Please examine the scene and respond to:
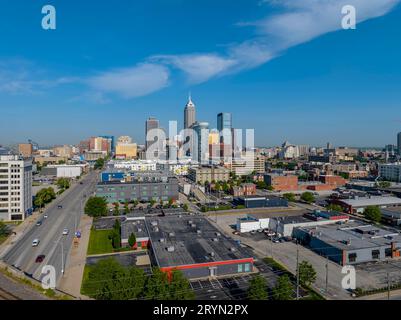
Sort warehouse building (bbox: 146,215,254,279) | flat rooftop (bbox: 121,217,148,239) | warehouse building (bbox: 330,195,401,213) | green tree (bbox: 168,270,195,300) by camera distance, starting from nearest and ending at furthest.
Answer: green tree (bbox: 168,270,195,300)
warehouse building (bbox: 146,215,254,279)
flat rooftop (bbox: 121,217,148,239)
warehouse building (bbox: 330,195,401,213)

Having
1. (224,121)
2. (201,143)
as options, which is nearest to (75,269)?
(201,143)

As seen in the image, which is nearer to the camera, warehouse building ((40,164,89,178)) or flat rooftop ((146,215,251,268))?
flat rooftop ((146,215,251,268))

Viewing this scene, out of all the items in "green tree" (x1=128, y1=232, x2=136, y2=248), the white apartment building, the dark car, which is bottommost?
the dark car

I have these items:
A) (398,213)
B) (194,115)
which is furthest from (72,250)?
(194,115)

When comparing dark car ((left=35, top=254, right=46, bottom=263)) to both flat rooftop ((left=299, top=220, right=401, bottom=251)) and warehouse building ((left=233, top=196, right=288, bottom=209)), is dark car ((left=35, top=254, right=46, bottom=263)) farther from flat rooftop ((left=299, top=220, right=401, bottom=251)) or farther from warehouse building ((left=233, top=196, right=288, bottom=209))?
warehouse building ((left=233, top=196, right=288, bottom=209))

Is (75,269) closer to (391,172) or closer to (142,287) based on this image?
(142,287)

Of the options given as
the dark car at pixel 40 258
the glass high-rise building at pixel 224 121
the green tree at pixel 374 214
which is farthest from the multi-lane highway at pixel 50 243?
the glass high-rise building at pixel 224 121

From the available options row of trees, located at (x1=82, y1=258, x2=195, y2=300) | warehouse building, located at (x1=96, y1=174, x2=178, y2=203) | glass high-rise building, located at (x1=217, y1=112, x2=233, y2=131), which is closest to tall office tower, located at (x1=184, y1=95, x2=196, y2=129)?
glass high-rise building, located at (x1=217, y1=112, x2=233, y2=131)

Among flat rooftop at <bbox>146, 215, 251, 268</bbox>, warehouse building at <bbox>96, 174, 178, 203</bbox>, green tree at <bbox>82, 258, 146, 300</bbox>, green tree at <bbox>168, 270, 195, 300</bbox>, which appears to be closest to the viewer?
green tree at <bbox>168, 270, 195, 300</bbox>
